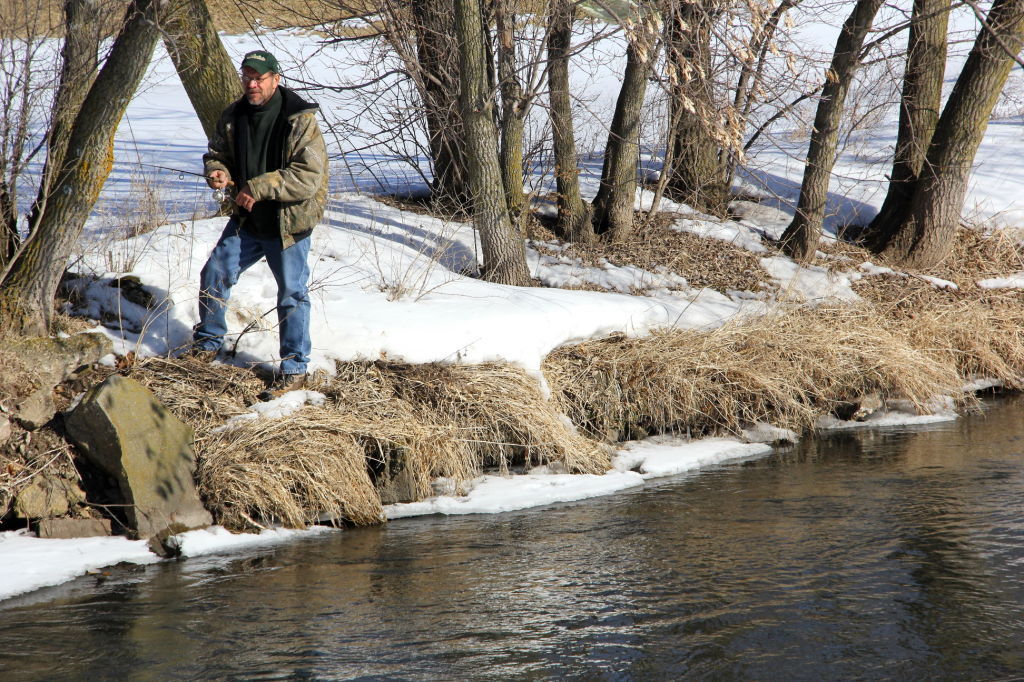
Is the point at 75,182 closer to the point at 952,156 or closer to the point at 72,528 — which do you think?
the point at 72,528

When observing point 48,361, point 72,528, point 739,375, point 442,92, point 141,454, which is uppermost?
point 442,92

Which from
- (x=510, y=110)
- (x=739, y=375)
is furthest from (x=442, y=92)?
(x=739, y=375)

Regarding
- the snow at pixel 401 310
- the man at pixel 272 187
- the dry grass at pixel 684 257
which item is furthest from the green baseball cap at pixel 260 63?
the dry grass at pixel 684 257

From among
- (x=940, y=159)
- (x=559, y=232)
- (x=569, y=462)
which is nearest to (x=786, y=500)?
(x=569, y=462)

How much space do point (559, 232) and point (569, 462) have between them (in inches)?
189

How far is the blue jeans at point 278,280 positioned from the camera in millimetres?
6031

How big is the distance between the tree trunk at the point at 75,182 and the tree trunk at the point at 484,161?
2.96 meters

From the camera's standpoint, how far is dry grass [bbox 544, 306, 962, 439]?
25.0 feet

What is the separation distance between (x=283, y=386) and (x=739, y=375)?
12.1 feet

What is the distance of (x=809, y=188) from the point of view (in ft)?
37.3

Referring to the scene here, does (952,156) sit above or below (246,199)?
above

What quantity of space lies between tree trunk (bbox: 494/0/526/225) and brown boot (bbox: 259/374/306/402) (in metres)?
3.86

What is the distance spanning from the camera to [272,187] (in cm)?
572

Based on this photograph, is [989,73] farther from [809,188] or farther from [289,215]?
[289,215]
